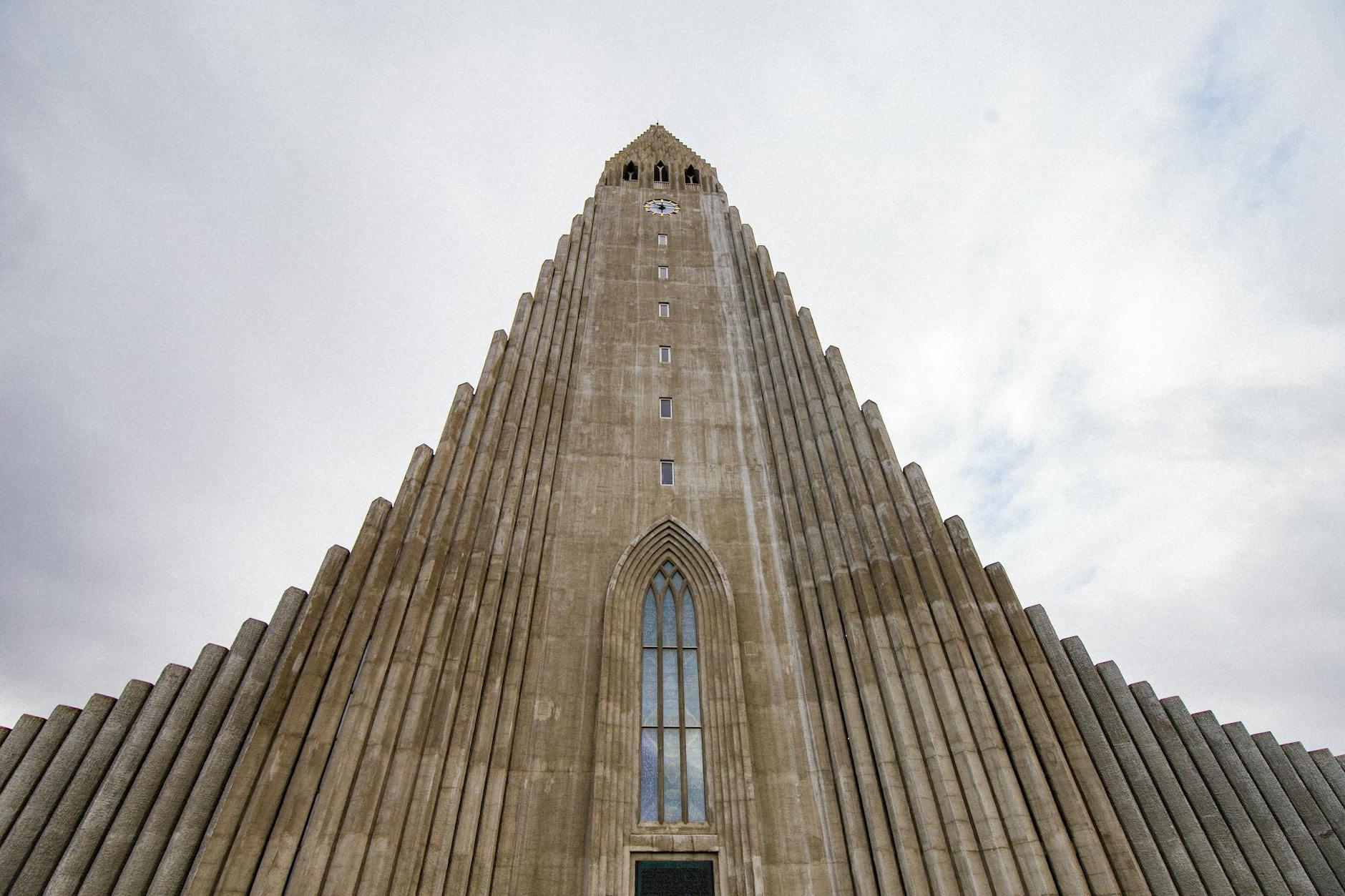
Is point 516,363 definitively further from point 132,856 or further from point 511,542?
point 132,856

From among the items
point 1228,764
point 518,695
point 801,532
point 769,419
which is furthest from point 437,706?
point 1228,764

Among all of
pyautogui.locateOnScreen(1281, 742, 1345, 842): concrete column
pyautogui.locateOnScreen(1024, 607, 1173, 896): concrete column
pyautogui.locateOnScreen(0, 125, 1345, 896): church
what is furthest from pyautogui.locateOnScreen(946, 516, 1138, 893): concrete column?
pyautogui.locateOnScreen(1281, 742, 1345, 842): concrete column

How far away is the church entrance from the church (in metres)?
0.05

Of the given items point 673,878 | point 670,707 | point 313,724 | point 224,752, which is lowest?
point 673,878

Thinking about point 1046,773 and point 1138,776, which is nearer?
point 1046,773

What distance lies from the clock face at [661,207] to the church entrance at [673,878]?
2564 centimetres

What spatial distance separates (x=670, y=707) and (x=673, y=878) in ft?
12.0

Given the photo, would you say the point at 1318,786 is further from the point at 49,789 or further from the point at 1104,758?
the point at 49,789

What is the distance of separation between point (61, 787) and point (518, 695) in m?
8.92

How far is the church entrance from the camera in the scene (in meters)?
15.1

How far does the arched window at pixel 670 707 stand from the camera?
16.3 metres

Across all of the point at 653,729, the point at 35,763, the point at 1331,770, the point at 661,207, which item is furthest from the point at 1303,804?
the point at 661,207

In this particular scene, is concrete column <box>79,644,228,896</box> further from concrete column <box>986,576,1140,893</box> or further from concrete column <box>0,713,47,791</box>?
concrete column <box>986,576,1140,893</box>

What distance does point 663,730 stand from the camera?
1723cm
